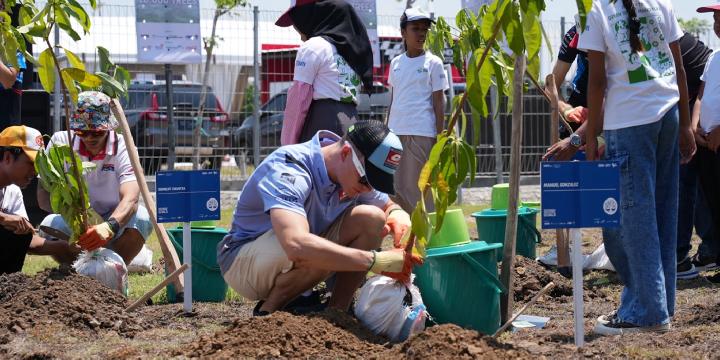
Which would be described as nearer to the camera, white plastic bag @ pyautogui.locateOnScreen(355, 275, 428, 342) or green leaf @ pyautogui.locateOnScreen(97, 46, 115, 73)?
white plastic bag @ pyautogui.locateOnScreen(355, 275, 428, 342)

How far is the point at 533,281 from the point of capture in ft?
19.6

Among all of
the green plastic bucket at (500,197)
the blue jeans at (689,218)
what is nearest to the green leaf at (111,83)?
the green plastic bucket at (500,197)

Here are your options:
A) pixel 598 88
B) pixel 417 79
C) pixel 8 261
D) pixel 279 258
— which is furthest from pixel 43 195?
pixel 598 88

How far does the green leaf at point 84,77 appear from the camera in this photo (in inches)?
215

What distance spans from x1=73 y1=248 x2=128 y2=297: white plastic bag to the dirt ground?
0.28 metres

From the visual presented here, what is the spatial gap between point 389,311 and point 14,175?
8.85 ft

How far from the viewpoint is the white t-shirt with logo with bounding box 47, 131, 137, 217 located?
643 centimetres

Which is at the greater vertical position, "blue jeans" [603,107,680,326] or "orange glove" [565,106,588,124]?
"orange glove" [565,106,588,124]

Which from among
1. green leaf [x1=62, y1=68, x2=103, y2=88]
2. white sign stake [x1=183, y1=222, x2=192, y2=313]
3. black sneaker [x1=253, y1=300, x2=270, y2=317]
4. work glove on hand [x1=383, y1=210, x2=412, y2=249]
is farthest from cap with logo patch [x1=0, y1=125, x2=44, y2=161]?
work glove on hand [x1=383, y1=210, x2=412, y2=249]

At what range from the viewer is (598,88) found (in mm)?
4680

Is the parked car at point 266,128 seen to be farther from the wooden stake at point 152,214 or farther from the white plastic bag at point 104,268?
the white plastic bag at point 104,268

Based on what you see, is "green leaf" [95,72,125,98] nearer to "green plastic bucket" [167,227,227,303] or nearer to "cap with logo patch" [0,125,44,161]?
"cap with logo patch" [0,125,44,161]

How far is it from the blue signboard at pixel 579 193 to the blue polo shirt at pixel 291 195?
1.02 meters

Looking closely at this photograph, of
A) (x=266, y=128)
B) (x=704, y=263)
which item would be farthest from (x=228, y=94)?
(x=704, y=263)
